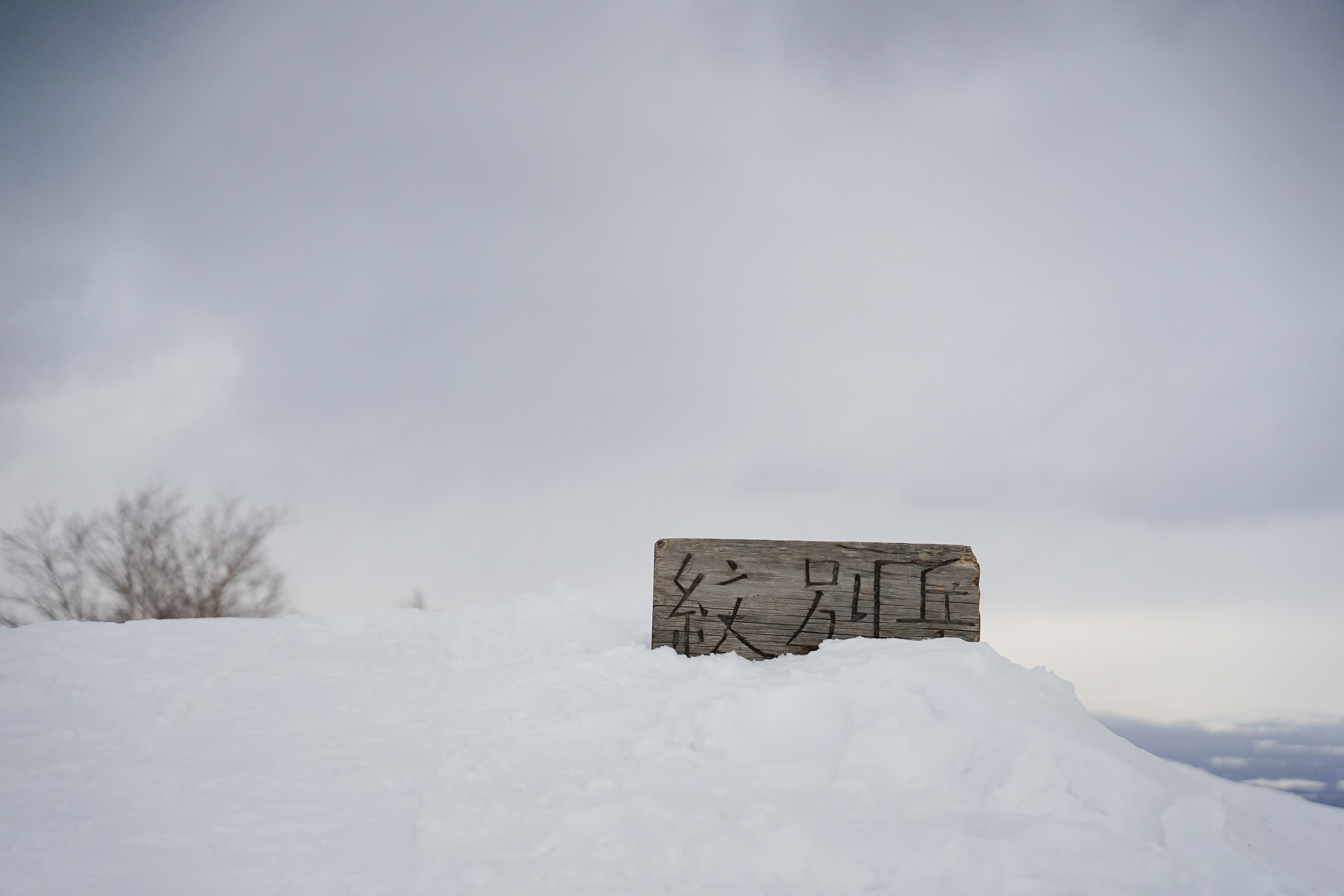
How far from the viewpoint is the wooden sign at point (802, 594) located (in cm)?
614

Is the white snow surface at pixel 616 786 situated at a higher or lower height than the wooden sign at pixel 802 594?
lower

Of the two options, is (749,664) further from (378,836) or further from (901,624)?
(378,836)

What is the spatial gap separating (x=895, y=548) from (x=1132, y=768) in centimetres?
264

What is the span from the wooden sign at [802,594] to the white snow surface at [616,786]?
1.03ft

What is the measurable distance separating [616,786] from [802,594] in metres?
2.75

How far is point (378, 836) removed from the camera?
11.7ft

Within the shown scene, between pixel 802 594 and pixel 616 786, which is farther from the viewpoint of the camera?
pixel 802 594

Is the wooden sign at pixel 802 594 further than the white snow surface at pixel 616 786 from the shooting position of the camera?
Yes

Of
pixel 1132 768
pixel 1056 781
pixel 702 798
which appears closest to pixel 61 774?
pixel 702 798

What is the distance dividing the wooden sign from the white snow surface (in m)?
0.31

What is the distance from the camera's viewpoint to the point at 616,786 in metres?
3.96

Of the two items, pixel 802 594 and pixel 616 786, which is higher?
pixel 802 594

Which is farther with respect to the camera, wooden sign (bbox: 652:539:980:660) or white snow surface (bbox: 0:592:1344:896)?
wooden sign (bbox: 652:539:980:660)

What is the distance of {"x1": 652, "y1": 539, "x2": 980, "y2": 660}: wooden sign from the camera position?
242 inches
